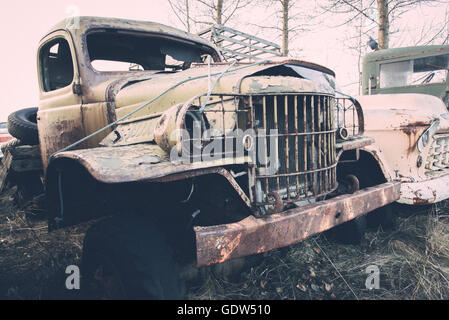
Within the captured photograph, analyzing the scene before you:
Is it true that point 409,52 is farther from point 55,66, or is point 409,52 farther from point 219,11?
point 219,11

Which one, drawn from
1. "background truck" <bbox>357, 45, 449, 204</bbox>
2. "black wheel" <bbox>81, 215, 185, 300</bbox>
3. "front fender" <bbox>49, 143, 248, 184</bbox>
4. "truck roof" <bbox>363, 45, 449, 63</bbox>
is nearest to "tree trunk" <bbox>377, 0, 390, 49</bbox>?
"truck roof" <bbox>363, 45, 449, 63</bbox>

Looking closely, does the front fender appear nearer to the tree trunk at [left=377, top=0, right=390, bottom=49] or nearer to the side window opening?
the side window opening

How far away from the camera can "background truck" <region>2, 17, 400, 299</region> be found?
5.00 feet

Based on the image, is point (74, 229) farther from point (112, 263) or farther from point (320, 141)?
point (320, 141)

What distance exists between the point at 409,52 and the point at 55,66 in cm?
579

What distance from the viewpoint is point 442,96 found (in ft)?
17.4

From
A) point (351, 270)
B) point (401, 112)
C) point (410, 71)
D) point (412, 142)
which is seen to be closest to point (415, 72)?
point (410, 71)

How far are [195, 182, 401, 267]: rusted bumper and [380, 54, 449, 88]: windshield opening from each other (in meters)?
4.59

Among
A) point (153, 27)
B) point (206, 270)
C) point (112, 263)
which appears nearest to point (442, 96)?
point (153, 27)

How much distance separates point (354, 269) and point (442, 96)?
14.8ft

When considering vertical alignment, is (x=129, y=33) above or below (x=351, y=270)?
above

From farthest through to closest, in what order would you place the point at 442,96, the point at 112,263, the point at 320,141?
the point at 442,96 < the point at 320,141 < the point at 112,263

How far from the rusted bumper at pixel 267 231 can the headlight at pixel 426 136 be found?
1365 mm

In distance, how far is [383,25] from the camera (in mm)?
8234
